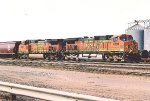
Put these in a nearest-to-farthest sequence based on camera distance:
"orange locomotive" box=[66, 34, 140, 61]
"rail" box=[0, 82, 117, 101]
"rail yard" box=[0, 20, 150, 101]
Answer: "rail" box=[0, 82, 117, 101]
"rail yard" box=[0, 20, 150, 101]
"orange locomotive" box=[66, 34, 140, 61]

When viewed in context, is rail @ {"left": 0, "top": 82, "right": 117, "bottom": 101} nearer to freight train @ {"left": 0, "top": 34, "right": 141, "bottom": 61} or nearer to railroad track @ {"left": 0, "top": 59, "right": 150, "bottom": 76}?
railroad track @ {"left": 0, "top": 59, "right": 150, "bottom": 76}

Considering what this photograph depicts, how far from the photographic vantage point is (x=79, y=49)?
3800cm

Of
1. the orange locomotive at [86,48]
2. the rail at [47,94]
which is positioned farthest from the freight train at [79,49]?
the rail at [47,94]

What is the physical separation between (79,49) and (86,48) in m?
1.12

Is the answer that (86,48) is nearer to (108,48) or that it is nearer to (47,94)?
(108,48)

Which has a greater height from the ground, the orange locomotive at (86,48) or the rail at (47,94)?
the orange locomotive at (86,48)

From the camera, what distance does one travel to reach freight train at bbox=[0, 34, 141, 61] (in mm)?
32750

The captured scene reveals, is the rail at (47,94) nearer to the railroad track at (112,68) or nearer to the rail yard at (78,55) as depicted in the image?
the rail yard at (78,55)

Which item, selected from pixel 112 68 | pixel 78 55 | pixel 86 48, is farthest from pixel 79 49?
pixel 112 68

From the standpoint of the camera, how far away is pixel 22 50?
46719mm

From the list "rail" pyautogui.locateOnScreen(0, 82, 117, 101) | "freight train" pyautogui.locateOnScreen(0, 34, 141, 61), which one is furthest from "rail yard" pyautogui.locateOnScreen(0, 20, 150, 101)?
"rail" pyautogui.locateOnScreen(0, 82, 117, 101)

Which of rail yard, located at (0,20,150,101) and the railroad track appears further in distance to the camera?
A: rail yard, located at (0,20,150,101)

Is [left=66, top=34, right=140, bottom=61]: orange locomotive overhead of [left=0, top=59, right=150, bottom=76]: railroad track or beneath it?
overhead

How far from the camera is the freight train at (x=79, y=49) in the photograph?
32750 millimetres
